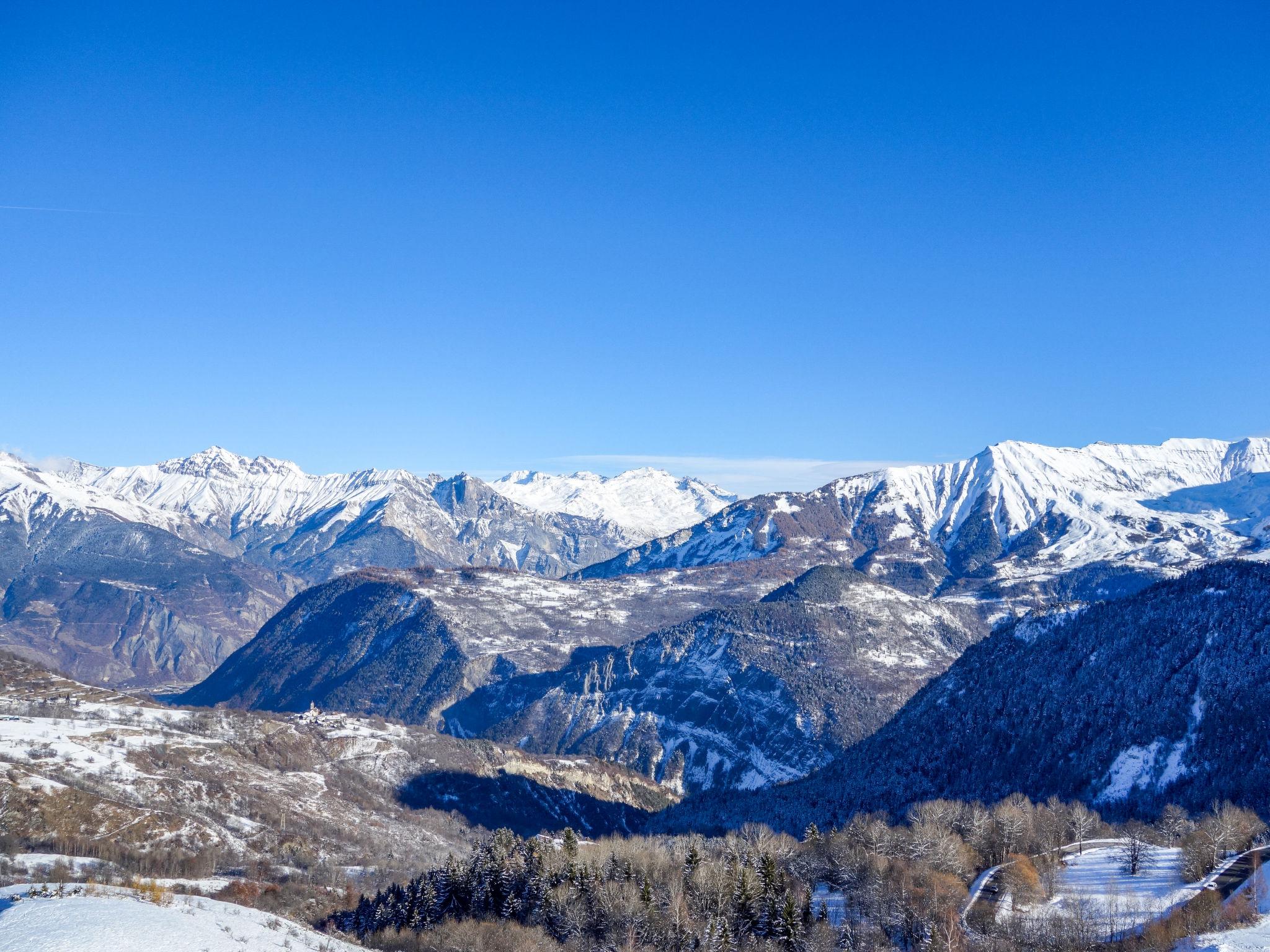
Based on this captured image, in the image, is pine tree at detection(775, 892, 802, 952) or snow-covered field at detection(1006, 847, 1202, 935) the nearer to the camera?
pine tree at detection(775, 892, 802, 952)

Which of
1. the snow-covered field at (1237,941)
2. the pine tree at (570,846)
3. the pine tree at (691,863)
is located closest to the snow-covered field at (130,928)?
the pine tree at (691,863)

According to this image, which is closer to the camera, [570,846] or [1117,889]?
[1117,889]

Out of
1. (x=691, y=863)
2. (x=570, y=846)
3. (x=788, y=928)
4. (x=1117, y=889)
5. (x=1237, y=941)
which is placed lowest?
(x=570, y=846)

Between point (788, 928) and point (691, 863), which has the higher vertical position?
point (788, 928)

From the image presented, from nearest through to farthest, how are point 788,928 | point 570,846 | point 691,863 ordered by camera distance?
point 788,928, point 691,863, point 570,846

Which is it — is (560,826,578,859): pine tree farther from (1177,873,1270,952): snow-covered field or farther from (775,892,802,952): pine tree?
(1177,873,1270,952): snow-covered field

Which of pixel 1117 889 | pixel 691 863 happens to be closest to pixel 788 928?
pixel 691 863

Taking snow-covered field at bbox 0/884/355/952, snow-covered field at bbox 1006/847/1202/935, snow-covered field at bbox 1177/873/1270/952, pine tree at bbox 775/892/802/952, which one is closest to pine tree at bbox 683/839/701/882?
pine tree at bbox 775/892/802/952

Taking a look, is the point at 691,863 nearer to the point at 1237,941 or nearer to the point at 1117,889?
the point at 1117,889

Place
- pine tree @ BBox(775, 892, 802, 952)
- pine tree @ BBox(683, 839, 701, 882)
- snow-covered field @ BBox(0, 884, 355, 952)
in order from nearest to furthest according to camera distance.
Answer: snow-covered field @ BBox(0, 884, 355, 952)
pine tree @ BBox(775, 892, 802, 952)
pine tree @ BBox(683, 839, 701, 882)

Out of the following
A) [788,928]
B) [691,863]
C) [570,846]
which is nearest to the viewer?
[788,928]
